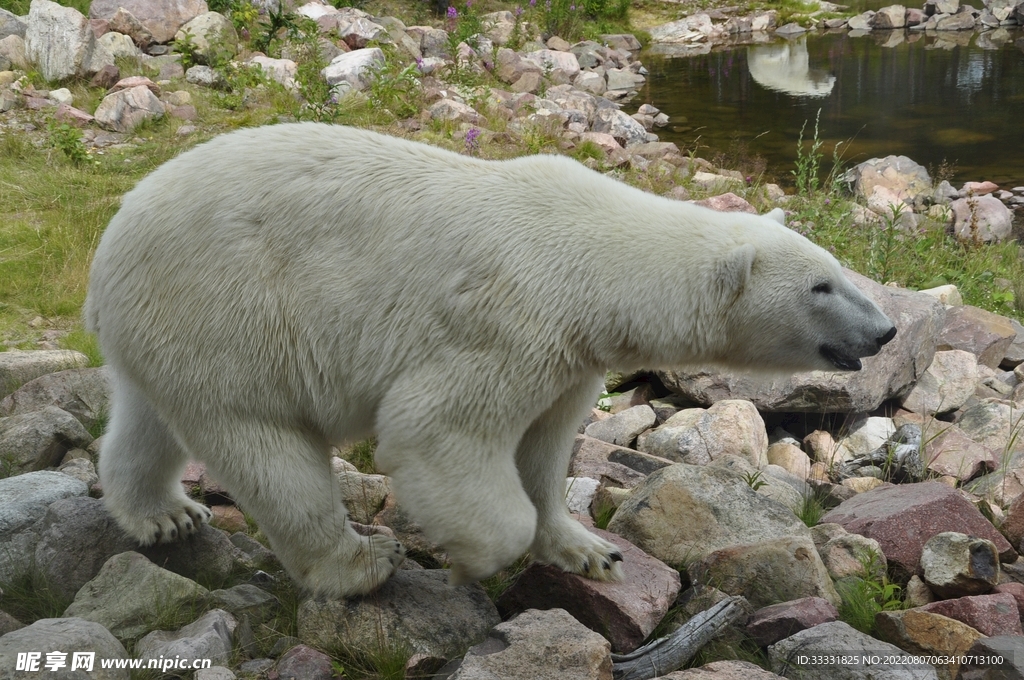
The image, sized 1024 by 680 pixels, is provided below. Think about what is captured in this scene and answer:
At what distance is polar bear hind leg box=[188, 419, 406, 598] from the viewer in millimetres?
3750

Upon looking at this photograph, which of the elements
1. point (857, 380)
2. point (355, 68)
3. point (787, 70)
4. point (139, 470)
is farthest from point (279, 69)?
point (787, 70)

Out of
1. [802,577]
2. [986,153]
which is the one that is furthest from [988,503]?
[986,153]

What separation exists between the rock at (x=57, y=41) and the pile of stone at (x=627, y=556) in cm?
761

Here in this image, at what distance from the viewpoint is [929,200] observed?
1386cm

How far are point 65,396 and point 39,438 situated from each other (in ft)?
2.08

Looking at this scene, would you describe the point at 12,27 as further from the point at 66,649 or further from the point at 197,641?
the point at 66,649

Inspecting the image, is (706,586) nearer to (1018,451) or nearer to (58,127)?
(1018,451)

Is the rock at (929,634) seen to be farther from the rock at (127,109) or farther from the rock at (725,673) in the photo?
the rock at (127,109)

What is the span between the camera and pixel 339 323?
12.4ft

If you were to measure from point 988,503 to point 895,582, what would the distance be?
103 cm

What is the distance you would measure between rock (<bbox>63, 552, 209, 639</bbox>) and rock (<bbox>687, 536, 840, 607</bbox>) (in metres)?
2.22

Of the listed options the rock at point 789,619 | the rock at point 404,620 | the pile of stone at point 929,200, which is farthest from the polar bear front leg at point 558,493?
the pile of stone at point 929,200

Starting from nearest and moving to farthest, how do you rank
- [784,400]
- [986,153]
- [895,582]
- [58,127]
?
[895,582]
[784,400]
[58,127]
[986,153]

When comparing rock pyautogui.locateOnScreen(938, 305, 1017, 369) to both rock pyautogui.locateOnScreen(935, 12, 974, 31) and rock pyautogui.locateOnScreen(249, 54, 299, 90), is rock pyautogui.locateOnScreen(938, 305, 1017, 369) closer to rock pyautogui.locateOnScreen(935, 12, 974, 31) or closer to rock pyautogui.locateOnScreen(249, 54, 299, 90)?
rock pyautogui.locateOnScreen(249, 54, 299, 90)
